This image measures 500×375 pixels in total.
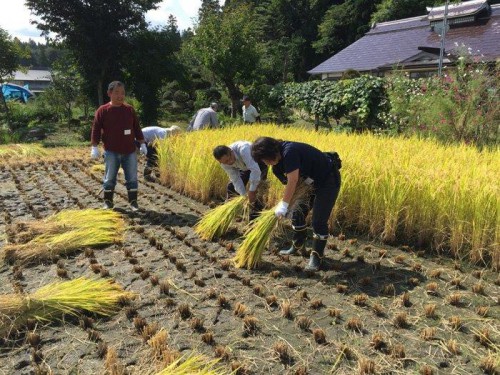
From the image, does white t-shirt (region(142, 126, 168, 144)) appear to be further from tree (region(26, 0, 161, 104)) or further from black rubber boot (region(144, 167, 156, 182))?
tree (region(26, 0, 161, 104))

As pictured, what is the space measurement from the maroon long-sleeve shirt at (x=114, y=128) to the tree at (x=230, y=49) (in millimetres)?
12561

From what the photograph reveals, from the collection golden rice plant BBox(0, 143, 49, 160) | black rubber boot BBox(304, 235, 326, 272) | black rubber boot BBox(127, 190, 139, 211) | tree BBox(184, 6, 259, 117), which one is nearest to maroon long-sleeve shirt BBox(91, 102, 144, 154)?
black rubber boot BBox(127, 190, 139, 211)

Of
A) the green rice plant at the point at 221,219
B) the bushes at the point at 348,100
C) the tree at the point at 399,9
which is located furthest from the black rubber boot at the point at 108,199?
the tree at the point at 399,9

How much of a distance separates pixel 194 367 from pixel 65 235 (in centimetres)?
219

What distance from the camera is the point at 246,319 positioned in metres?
2.39

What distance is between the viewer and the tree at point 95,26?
1400 centimetres

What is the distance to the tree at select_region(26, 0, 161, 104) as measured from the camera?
14000mm

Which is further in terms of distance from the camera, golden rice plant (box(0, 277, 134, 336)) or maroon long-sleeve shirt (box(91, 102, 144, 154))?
maroon long-sleeve shirt (box(91, 102, 144, 154))

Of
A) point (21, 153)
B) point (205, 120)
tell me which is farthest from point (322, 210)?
point (21, 153)

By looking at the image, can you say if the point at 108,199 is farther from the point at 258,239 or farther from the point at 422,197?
the point at 422,197

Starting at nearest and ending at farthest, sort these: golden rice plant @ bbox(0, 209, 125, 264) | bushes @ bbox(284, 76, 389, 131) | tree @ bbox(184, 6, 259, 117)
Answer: golden rice plant @ bbox(0, 209, 125, 264) → bushes @ bbox(284, 76, 389, 131) → tree @ bbox(184, 6, 259, 117)

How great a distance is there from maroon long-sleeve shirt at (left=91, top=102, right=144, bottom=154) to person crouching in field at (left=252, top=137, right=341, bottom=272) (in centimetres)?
222

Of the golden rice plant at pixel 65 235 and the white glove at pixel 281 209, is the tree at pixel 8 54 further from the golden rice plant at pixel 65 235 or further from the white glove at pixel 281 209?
the white glove at pixel 281 209

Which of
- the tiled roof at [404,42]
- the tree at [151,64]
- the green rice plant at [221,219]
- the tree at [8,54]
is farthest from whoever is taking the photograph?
the tree at [151,64]
